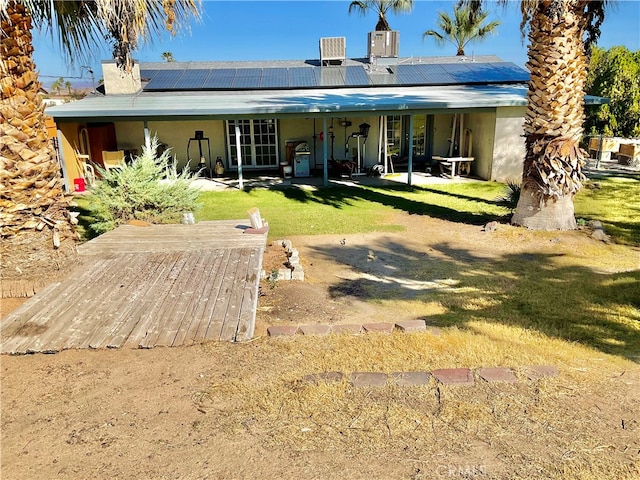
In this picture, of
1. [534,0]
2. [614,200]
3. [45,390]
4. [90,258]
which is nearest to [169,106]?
[90,258]

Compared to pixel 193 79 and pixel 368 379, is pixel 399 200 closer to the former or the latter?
pixel 368 379

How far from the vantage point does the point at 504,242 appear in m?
8.65

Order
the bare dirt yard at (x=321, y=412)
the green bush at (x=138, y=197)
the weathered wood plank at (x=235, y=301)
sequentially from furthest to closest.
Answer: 1. the green bush at (x=138, y=197)
2. the weathered wood plank at (x=235, y=301)
3. the bare dirt yard at (x=321, y=412)

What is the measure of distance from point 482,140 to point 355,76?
20.5 ft

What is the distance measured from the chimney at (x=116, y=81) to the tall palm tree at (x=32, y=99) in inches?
473

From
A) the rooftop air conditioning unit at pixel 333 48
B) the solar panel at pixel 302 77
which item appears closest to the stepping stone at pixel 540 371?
the solar panel at pixel 302 77

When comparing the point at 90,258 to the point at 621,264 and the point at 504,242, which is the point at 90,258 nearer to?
the point at 504,242

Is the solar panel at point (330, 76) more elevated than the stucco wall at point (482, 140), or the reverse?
the solar panel at point (330, 76)

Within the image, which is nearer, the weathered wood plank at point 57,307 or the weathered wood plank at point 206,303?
the weathered wood plank at point 57,307

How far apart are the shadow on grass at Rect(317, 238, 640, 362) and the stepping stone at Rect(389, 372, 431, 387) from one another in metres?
1.55

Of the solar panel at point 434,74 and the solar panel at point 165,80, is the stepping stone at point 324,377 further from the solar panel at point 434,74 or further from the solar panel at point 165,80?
the solar panel at point 434,74

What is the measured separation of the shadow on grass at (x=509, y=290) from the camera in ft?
15.9

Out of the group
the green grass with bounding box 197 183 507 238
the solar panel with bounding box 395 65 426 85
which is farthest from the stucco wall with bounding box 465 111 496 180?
the solar panel with bounding box 395 65 426 85

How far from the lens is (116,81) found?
16.7 metres
